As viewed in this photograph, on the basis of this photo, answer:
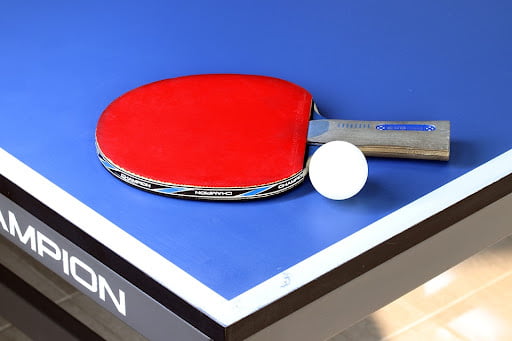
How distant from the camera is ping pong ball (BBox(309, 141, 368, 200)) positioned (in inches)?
46.5

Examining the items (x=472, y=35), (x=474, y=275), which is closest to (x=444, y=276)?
(x=474, y=275)

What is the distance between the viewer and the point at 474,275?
2400mm

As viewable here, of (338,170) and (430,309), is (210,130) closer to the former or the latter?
(338,170)

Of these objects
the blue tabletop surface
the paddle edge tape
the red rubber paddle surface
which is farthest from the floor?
the paddle edge tape

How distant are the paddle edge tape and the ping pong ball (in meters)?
0.03

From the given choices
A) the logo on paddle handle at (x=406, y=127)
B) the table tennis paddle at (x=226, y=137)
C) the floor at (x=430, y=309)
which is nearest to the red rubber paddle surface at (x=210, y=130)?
the table tennis paddle at (x=226, y=137)

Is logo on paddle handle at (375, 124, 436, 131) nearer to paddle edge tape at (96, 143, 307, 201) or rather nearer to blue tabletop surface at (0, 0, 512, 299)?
blue tabletop surface at (0, 0, 512, 299)

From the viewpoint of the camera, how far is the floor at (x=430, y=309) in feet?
7.14

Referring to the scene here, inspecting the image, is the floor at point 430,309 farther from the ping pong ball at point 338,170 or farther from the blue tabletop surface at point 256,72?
the ping pong ball at point 338,170

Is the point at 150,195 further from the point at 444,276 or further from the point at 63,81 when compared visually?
the point at 444,276

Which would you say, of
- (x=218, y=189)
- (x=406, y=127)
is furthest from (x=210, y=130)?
(x=406, y=127)

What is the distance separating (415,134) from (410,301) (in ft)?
3.48

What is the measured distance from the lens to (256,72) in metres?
1.58

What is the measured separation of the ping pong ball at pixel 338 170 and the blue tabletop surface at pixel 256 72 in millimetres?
22
